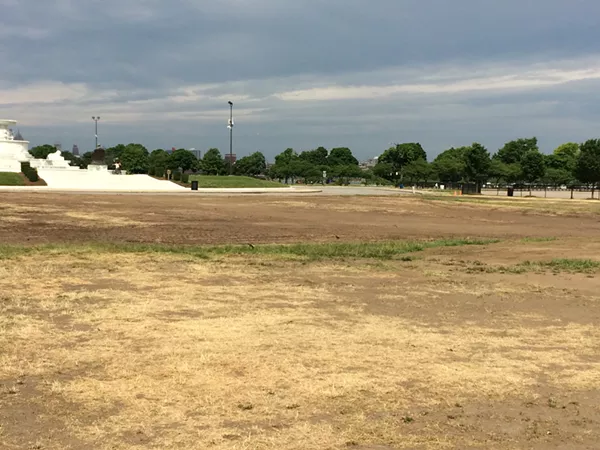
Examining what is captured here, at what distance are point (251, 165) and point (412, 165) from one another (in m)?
42.5

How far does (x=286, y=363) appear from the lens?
6.38 metres

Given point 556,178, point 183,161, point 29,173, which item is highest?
point 183,161

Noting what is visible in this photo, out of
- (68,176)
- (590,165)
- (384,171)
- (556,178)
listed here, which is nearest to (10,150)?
(68,176)

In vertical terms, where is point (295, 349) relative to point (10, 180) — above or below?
below

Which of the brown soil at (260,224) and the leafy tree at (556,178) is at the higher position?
the leafy tree at (556,178)

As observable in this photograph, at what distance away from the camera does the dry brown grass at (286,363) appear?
473 cm

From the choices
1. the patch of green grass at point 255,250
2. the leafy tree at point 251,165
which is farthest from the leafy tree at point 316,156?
the patch of green grass at point 255,250

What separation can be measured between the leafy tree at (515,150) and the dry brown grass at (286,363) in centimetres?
10737

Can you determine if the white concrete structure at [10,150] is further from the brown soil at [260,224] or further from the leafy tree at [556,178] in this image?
the leafy tree at [556,178]

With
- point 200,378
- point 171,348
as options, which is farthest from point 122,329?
point 200,378

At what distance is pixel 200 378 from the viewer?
586 centimetres

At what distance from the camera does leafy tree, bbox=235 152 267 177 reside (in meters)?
134

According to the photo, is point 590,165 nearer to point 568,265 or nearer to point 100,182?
point 100,182

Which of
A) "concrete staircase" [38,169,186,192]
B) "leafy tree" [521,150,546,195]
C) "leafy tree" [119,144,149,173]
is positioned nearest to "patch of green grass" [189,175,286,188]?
"concrete staircase" [38,169,186,192]
